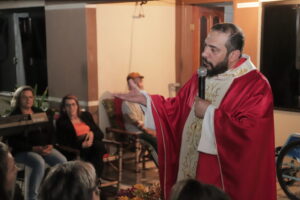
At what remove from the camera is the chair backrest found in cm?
550

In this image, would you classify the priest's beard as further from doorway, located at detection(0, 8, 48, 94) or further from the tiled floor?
doorway, located at detection(0, 8, 48, 94)

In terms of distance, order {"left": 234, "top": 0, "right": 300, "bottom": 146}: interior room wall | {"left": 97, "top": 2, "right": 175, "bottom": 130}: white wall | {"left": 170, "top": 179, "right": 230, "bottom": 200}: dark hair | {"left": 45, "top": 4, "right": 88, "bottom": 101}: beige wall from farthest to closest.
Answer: {"left": 97, "top": 2, "right": 175, "bottom": 130}: white wall
{"left": 45, "top": 4, "right": 88, "bottom": 101}: beige wall
{"left": 234, "top": 0, "right": 300, "bottom": 146}: interior room wall
{"left": 170, "top": 179, "right": 230, "bottom": 200}: dark hair

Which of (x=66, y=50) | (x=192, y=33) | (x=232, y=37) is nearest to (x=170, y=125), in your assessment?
(x=232, y=37)

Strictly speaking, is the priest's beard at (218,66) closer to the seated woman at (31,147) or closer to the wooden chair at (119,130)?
the seated woman at (31,147)

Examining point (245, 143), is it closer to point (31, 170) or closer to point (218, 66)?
point (218, 66)

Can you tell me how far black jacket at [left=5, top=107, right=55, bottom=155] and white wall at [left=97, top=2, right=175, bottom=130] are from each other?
1351 mm

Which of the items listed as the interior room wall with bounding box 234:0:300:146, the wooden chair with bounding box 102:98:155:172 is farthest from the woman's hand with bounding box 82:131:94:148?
the interior room wall with bounding box 234:0:300:146

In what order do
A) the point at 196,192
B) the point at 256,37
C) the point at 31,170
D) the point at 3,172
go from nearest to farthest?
the point at 196,192, the point at 3,172, the point at 31,170, the point at 256,37

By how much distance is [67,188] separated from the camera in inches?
68.5

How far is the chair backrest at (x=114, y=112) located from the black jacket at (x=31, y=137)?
126cm

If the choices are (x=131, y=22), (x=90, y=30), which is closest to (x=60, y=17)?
(x=90, y=30)

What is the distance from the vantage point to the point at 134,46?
5.98 metres

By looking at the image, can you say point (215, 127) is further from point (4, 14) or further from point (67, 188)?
point (4, 14)

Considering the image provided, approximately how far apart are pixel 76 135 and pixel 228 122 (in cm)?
242
